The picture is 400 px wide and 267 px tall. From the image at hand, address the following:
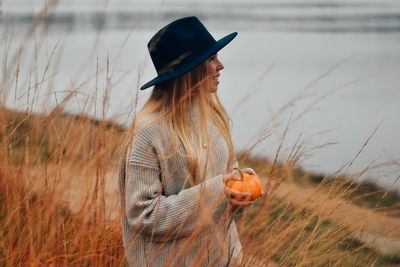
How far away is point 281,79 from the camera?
2128 cm

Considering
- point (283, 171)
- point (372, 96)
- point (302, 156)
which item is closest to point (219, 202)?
point (283, 171)

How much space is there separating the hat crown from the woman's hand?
42 cm

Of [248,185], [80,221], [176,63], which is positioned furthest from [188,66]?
[80,221]

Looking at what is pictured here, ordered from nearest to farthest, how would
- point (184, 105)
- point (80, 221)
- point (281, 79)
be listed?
point (184, 105), point (80, 221), point (281, 79)

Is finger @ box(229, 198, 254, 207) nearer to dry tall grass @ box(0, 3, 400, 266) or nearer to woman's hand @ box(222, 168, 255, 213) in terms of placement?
woman's hand @ box(222, 168, 255, 213)

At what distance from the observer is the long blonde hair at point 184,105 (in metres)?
2.38

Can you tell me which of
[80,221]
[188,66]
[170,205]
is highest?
[188,66]

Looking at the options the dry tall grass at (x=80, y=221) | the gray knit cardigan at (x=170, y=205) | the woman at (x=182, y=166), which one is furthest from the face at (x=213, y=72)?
the dry tall grass at (x=80, y=221)

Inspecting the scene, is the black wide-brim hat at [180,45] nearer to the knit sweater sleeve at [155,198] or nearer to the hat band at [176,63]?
the hat band at [176,63]

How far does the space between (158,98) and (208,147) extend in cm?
26

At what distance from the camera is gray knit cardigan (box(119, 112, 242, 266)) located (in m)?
2.32

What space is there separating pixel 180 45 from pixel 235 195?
1.81ft

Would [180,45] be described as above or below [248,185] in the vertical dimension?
above

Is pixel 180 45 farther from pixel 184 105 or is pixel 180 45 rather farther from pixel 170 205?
pixel 170 205
